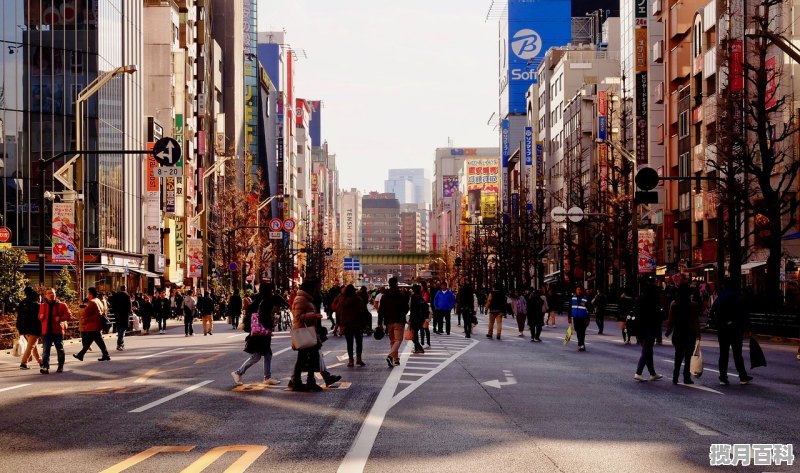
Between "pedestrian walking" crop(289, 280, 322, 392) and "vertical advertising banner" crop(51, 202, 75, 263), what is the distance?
23.4m

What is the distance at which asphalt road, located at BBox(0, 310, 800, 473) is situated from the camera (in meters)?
10.4

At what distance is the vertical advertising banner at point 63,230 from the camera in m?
39.5

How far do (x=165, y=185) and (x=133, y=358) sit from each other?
165ft

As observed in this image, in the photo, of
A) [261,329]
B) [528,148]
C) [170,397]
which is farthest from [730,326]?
[528,148]

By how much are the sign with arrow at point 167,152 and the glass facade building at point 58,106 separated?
28.6 meters

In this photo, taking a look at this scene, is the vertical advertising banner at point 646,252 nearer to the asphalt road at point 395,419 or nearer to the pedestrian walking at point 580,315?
the pedestrian walking at point 580,315

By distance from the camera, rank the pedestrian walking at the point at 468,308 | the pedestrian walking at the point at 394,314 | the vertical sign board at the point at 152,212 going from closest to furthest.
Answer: the pedestrian walking at the point at 394,314
the pedestrian walking at the point at 468,308
the vertical sign board at the point at 152,212

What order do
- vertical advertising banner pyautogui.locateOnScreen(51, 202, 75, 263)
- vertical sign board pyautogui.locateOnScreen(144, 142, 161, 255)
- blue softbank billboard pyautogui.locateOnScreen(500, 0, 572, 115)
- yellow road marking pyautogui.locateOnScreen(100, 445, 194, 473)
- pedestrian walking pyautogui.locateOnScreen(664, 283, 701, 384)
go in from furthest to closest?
blue softbank billboard pyautogui.locateOnScreen(500, 0, 572, 115) → vertical sign board pyautogui.locateOnScreen(144, 142, 161, 255) → vertical advertising banner pyautogui.locateOnScreen(51, 202, 75, 263) → pedestrian walking pyautogui.locateOnScreen(664, 283, 701, 384) → yellow road marking pyautogui.locateOnScreen(100, 445, 194, 473)

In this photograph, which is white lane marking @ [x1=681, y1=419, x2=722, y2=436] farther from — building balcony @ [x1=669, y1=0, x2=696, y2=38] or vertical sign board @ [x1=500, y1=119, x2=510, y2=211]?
vertical sign board @ [x1=500, y1=119, x2=510, y2=211]

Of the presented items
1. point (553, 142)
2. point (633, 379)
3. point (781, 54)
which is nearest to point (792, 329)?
point (633, 379)

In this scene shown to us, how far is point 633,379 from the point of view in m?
20.1

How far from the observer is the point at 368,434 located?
12039mm

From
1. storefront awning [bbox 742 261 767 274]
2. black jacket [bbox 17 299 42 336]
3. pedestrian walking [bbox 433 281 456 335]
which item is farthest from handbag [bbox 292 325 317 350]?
storefront awning [bbox 742 261 767 274]

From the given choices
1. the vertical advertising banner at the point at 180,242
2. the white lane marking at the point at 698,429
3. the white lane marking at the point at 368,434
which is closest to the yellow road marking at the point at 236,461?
the white lane marking at the point at 368,434
